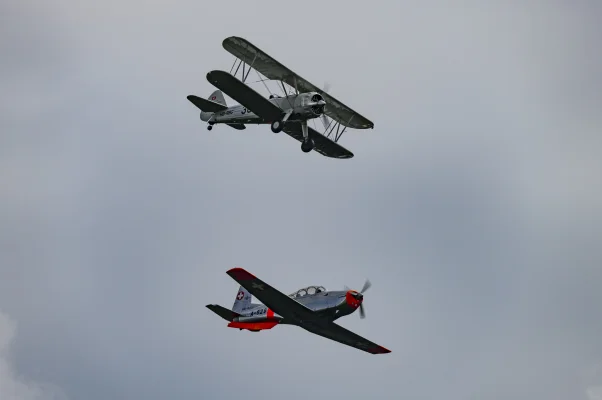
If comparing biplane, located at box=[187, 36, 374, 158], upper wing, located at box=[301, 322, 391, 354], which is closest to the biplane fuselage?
biplane, located at box=[187, 36, 374, 158]

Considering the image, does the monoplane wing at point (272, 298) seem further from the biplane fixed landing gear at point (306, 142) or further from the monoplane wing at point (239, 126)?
the monoplane wing at point (239, 126)

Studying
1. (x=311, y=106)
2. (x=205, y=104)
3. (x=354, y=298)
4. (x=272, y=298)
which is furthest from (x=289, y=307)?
(x=205, y=104)

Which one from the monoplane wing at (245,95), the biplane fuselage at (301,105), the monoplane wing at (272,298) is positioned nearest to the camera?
the monoplane wing at (272,298)

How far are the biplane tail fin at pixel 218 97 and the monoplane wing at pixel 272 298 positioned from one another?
1578cm

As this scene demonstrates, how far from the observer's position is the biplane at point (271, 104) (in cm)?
6444

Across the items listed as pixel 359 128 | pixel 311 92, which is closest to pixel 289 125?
pixel 311 92

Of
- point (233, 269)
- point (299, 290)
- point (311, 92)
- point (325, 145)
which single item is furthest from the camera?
point (325, 145)

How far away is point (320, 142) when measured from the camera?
235 ft

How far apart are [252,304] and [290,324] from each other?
310 centimetres

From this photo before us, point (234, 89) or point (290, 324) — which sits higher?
point (234, 89)

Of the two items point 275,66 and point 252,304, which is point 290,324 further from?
point 275,66

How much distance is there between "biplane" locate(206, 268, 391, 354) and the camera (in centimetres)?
6028

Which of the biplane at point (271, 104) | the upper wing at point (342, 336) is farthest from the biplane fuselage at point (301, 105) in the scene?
the upper wing at point (342, 336)

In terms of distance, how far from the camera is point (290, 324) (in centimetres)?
6369
